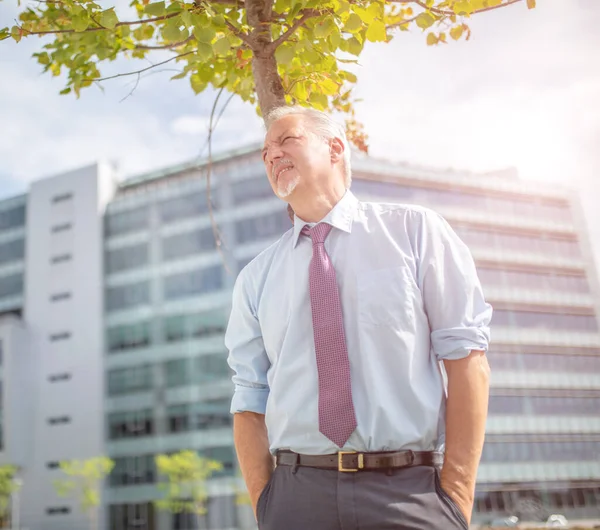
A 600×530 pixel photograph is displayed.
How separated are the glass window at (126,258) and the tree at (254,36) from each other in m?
49.1

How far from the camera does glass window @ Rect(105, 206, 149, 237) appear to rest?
175ft

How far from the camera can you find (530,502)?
4916cm

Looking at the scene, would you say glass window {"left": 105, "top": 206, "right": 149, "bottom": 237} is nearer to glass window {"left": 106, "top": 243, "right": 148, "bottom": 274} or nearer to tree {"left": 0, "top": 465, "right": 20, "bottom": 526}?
glass window {"left": 106, "top": 243, "right": 148, "bottom": 274}

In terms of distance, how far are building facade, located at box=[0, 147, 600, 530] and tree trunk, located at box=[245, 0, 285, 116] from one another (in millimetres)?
42631

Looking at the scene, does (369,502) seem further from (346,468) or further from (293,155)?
A: (293,155)

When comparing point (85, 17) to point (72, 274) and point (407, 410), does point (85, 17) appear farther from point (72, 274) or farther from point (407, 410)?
point (72, 274)

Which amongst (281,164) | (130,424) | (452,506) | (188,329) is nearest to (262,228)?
(188,329)

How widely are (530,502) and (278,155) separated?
52.3 metres

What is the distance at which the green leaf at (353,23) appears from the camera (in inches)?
132

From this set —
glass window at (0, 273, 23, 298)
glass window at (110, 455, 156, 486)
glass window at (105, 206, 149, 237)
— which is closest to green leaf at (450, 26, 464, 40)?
glass window at (110, 455, 156, 486)

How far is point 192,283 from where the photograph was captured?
49.9 meters

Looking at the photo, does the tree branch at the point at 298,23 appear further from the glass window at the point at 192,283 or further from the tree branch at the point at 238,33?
the glass window at the point at 192,283

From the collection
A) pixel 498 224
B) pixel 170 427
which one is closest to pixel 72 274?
pixel 170 427

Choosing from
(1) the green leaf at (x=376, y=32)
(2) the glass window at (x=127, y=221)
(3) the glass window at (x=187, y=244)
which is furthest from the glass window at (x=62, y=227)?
(1) the green leaf at (x=376, y=32)
